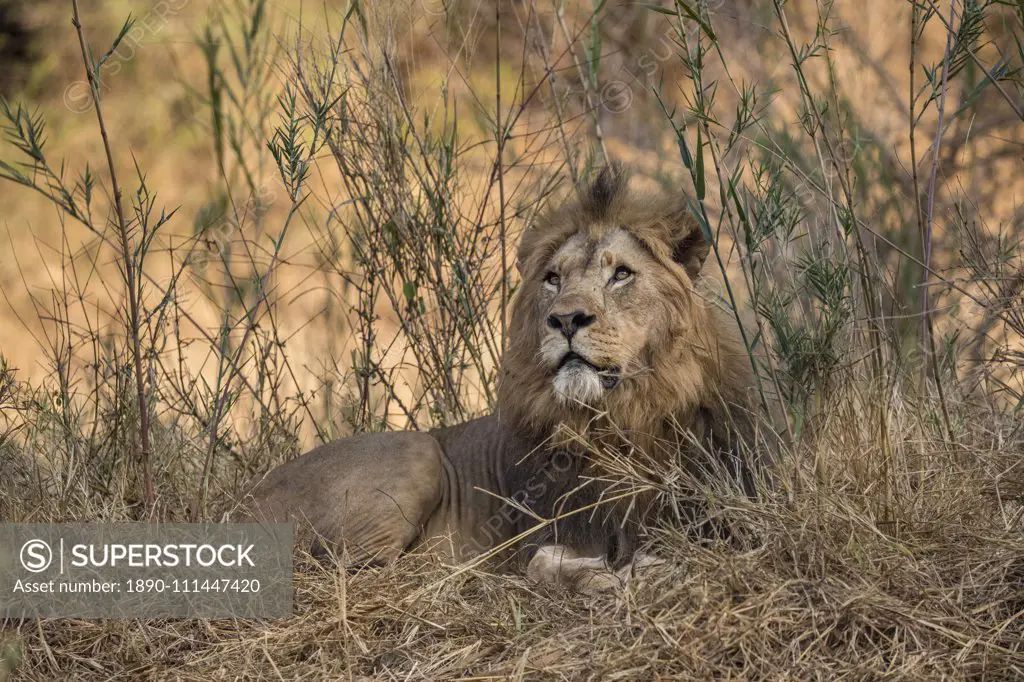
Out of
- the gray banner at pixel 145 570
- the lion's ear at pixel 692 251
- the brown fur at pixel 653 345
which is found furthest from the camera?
the lion's ear at pixel 692 251

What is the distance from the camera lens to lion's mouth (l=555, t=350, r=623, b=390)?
3383 millimetres

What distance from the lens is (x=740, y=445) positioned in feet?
11.2

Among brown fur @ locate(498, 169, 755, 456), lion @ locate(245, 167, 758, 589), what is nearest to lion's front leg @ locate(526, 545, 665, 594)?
lion @ locate(245, 167, 758, 589)

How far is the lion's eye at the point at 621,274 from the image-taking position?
11.7 ft

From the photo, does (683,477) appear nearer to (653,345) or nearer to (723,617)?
(653,345)

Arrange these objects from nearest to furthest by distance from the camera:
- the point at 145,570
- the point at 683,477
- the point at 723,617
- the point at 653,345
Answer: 1. the point at 723,617
2. the point at 683,477
3. the point at 145,570
4. the point at 653,345

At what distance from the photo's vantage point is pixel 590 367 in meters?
3.39

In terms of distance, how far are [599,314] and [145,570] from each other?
1494 millimetres

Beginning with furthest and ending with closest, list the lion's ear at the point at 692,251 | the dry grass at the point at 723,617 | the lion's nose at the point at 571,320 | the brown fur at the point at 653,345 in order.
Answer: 1. the lion's ear at the point at 692,251
2. the brown fur at the point at 653,345
3. the lion's nose at the point at 571,320
4. the dry grass at the point at 723,617

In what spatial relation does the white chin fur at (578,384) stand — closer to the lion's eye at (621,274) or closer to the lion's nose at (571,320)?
the lion's nose at (571,320)

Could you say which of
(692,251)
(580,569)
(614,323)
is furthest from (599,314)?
(580,569)

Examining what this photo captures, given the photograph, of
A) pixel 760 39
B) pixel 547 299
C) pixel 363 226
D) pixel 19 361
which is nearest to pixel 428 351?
pixel 363 226

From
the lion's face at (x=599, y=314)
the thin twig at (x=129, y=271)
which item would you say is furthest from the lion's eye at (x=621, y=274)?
the thin twig at (x=129, y=271)

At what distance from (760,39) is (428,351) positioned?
5691 mm
